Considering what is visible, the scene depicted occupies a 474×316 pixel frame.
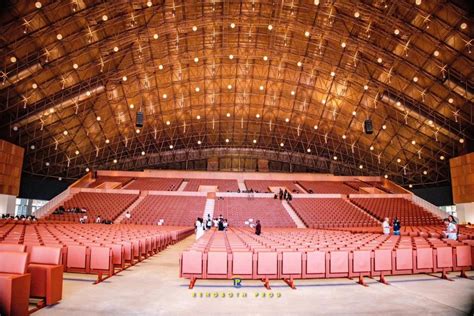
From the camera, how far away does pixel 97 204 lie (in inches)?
1032

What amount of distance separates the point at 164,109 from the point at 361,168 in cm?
2528

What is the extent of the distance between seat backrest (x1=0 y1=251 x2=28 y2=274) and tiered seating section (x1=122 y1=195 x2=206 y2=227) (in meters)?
19.5

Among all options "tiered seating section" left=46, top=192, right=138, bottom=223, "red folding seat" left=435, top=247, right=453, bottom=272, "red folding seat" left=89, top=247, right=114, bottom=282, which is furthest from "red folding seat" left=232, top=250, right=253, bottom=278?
"tiered seating section" left=46, top=192, right=138, bottom=223

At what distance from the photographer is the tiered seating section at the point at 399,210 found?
75.8ft

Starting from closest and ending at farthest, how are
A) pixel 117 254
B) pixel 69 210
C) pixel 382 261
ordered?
pixel 382 261 → pixel 117 254 → pixel 69 210

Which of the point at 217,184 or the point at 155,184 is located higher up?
the point at 217,184

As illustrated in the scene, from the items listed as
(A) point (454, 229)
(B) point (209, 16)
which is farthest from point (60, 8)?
(A) point (454, 229)

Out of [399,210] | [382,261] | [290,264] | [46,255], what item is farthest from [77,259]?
[399,210]

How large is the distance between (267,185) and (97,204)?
18.2 m

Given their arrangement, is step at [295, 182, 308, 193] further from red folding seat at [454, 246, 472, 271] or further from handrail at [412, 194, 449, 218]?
red folding seat at [454, 246, 472, 271]

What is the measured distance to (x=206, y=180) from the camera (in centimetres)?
3738

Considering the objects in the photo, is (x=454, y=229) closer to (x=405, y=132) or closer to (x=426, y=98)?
(x=426, y=98)

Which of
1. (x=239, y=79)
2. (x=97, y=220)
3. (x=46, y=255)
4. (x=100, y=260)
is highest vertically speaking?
(x=239, y=79)

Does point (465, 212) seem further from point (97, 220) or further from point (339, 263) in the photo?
point (97, 220)
